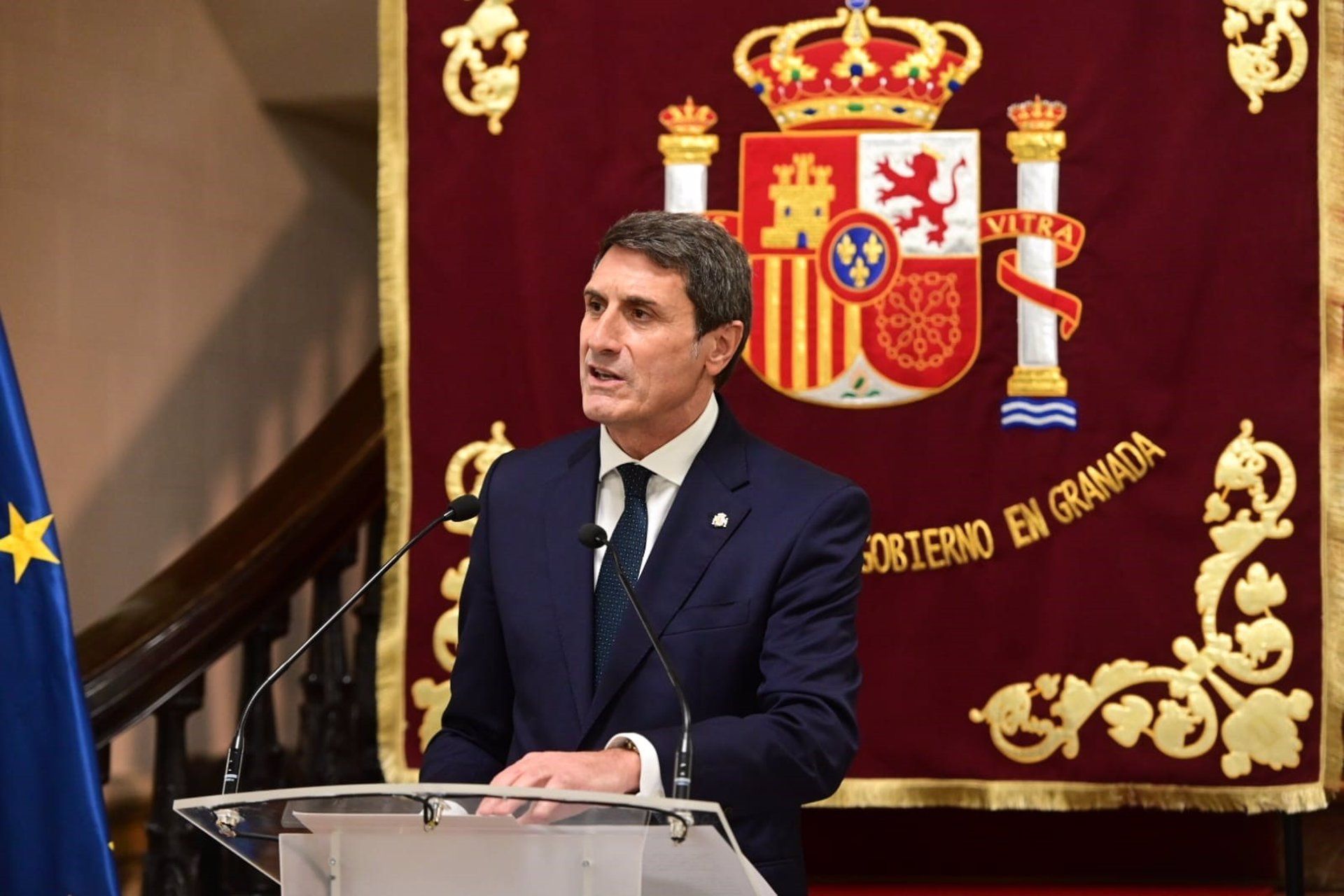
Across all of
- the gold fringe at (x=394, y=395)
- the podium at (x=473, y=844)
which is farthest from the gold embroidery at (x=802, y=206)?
the podium at (x=473, y=844)

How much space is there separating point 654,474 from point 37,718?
3.43 ft

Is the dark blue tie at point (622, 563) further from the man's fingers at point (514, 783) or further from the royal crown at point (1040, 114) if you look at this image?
the royal crown at point (1040, 114)

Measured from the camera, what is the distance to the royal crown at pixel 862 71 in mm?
3598

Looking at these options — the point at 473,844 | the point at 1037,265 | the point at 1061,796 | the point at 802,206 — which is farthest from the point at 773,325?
the point at 473,844

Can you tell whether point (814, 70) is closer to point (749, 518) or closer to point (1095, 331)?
point (1095, 331)

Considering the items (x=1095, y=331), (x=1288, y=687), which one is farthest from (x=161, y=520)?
(x=1288, y=687)

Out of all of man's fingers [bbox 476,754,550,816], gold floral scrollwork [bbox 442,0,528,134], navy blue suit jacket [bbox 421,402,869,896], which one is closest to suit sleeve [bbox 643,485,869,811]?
navy blue suit jacket [bbox 421,402,869,896]

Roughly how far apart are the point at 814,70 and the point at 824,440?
0.73m

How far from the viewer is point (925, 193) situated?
3.59 metres

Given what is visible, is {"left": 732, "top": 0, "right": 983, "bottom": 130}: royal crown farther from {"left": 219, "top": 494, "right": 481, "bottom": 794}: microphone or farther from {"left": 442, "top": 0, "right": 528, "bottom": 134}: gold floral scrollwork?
{"left": 219, "top": 494, "right": 481, "bottom": 794}: microphone

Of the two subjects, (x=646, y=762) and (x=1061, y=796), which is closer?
(x=646, y=762)

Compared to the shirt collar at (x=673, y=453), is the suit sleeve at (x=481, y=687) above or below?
below

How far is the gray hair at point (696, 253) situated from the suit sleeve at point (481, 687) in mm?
420

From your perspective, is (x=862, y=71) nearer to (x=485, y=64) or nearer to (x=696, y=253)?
(x=485, y=64)
